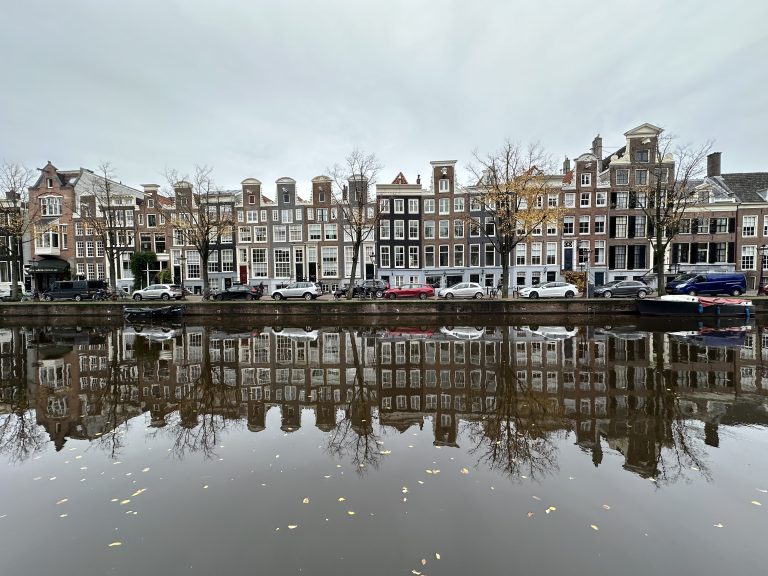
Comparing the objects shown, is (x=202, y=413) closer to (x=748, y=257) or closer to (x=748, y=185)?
(x=748, y=257)

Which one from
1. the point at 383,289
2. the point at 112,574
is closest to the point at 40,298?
the point at 383,289

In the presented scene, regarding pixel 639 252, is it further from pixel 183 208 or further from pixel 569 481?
Result: pixel 183 208

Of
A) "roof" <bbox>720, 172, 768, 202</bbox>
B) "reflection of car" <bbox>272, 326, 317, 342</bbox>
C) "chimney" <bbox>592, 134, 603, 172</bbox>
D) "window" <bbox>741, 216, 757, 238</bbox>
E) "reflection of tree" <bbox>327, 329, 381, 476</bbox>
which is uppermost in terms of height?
"chimney" <bbox>592, 134, 603, 172</bbox>

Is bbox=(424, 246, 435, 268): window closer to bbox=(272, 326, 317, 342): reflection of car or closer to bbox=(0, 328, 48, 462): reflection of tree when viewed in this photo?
bbox=(272, 326, 317, 342): reflection of car

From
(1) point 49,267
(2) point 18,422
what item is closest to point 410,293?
(2) point 18,422

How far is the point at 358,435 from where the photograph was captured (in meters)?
8.18

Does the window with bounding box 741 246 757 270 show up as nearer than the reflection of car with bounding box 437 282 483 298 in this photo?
No

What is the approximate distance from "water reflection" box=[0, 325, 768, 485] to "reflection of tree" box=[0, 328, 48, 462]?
0.04 metres

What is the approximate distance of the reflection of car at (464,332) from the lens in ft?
69.4

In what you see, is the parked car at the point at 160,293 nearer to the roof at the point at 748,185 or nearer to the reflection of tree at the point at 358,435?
the reflection of tree at the point at 358,435

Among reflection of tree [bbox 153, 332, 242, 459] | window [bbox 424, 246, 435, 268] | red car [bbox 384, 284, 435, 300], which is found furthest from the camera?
Answer: window [bbox 424, 246, 435, 268]

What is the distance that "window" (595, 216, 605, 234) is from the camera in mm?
47031

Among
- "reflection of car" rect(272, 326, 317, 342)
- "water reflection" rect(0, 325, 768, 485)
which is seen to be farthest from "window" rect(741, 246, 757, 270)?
"reflection of car" rect(272, 326, 317, 342)

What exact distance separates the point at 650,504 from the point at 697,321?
27342 mm
